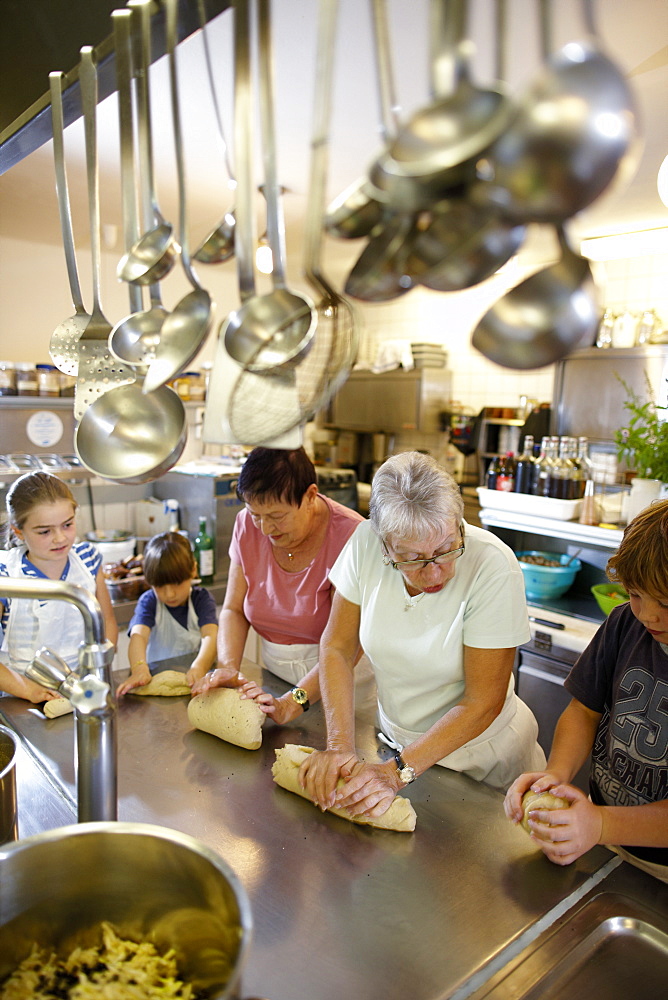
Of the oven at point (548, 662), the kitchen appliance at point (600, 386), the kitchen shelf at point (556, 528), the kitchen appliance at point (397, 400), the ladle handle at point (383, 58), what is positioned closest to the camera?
the ladle handle at point (383, 58)

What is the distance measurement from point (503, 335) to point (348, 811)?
3.29 ft

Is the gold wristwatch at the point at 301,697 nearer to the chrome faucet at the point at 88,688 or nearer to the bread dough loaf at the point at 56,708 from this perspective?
the bread dough loaf at the point at 56,708

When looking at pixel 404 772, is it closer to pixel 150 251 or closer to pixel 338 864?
pixel 338 864

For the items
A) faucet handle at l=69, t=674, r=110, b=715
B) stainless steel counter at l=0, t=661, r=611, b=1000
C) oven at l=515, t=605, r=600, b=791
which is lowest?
oven at l=515, t=605, r=600, b=791

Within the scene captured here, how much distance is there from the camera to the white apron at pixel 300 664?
1933mm

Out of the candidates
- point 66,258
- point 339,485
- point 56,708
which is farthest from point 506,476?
point 66,258

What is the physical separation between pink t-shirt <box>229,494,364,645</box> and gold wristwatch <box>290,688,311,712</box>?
0.26m

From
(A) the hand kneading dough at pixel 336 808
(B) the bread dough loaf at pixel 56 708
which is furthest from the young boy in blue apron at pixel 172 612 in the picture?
(A) the hand kneading dough at pixel 336 808

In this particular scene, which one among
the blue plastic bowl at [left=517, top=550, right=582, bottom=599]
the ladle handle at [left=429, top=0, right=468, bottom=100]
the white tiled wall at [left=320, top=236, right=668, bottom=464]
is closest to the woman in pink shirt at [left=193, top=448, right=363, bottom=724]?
the ladle handle at [left=429, top=0, right=468, bottom=100]

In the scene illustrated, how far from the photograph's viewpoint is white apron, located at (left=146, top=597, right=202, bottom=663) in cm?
236

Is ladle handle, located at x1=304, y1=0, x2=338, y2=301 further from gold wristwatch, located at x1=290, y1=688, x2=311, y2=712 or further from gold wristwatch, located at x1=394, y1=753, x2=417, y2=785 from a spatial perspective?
gold wristwatch, located at x1=290, y1=688, x2=311, y2=712

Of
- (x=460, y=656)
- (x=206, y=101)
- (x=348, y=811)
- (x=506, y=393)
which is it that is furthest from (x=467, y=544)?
(x=506, y=393)

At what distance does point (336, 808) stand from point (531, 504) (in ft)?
7.38

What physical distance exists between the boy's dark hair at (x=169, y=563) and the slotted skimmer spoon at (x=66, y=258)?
1.14 meters
